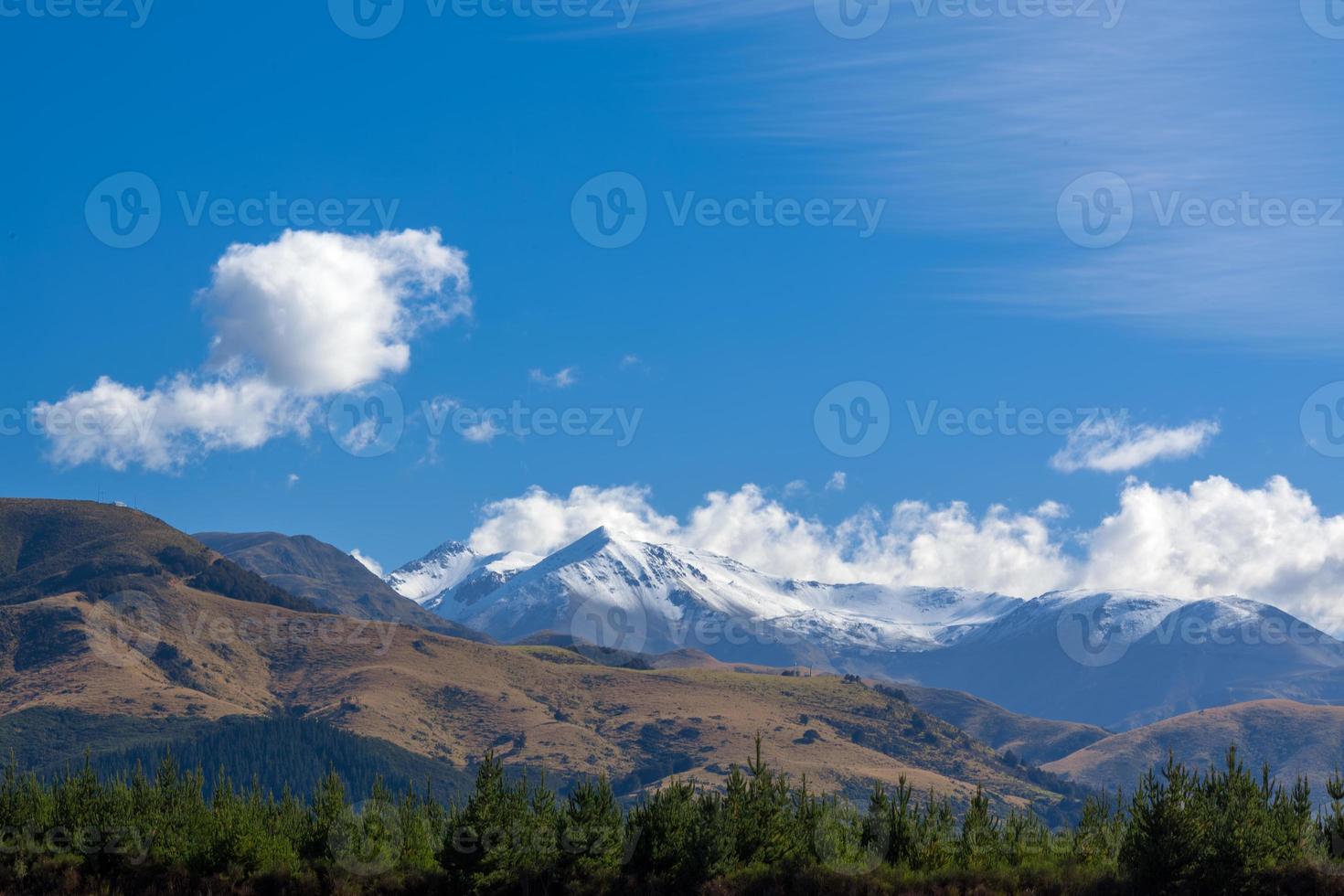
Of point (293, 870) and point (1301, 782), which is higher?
point (1301, 782)

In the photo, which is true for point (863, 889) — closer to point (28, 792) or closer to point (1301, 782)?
point (1301, 782)

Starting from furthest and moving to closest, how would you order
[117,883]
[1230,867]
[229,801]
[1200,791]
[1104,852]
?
[229,801] → [117,883] → [1104,852] → [1200,791] → [1230,867]

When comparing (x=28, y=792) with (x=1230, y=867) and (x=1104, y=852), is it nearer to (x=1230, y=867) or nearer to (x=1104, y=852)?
(x=1104, y=852)

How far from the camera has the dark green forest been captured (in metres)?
51.0

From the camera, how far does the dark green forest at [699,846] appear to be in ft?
167

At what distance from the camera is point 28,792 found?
7262cm

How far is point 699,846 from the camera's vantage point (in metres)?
57.4

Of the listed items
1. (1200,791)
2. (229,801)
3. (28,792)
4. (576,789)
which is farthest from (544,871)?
(28,792)

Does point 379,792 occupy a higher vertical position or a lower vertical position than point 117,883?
higher

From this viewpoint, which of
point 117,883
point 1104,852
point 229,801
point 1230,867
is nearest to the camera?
point 1230,867

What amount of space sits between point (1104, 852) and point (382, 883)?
3208cm

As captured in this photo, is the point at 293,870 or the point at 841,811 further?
the point at 841,811

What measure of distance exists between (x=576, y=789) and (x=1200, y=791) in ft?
90.6

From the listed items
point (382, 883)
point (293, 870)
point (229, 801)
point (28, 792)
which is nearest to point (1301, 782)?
point (382, 883)
